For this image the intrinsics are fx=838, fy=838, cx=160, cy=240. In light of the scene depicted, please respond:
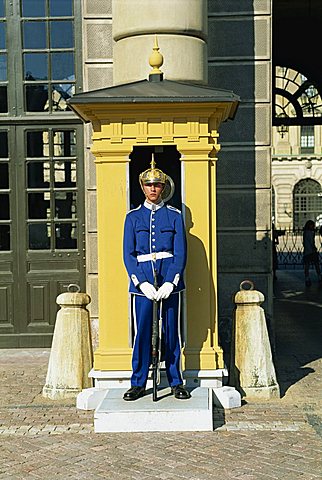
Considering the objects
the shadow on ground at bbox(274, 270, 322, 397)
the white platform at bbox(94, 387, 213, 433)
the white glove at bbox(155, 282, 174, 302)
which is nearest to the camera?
the white platform at bbox(94, 387, 213, 433)

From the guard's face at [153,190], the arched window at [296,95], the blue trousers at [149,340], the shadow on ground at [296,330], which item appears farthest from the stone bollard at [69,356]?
the arched window at [296,95]

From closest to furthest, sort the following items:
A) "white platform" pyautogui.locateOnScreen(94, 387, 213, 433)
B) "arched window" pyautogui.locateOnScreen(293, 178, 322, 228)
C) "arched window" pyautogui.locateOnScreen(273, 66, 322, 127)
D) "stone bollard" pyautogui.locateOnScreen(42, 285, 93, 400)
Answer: "white platform" pyautogui.locateOnScreen(94, 387, 213, 433), "stone bollard" pyautogui.locateOnScreen(42, 285, 93, 400), "arched window" pyautogui.locateOnScreen(273, 66, 322, 127), "arched window" pyautogui.locateOnScreen(293, 178, 322, 228)

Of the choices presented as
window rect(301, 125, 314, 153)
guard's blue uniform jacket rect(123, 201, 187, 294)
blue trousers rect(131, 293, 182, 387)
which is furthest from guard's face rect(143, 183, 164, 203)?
window rect(301, 125, 314, 153)

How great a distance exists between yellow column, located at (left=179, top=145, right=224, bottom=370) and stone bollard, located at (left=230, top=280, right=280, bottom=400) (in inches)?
11.3

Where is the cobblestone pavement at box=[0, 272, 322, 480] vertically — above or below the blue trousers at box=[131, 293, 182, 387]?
below

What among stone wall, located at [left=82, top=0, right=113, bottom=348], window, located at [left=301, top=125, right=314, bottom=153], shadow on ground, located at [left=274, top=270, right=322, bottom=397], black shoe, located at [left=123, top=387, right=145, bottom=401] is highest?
window, located at [left=301, top=125, right=314, bottom=153]

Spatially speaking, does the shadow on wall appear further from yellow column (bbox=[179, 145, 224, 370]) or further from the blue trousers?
the blue trousers

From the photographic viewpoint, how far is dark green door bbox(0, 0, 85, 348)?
10406 millimetres

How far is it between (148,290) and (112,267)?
28.1 inches

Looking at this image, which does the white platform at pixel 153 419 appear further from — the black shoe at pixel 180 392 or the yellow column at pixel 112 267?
the yellow column at pixel 112 267

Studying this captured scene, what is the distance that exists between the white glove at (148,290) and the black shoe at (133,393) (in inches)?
31.1

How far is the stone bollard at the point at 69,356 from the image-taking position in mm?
7766

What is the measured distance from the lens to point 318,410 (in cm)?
718

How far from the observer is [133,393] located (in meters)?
6.93
